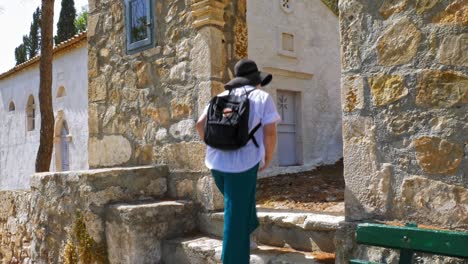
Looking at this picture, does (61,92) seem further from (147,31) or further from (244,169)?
(244,169)

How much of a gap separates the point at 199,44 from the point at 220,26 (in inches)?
8.8

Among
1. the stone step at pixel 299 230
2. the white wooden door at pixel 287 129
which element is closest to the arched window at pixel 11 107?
the white wooden door at pixel 287 129

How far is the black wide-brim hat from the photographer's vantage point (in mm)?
2830

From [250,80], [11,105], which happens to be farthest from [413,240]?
[11,105]

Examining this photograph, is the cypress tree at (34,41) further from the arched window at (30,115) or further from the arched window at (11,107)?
the arched window at (30,115)

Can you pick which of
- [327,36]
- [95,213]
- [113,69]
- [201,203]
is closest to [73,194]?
[95,213]

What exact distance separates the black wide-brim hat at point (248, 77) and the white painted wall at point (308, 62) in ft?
19.8

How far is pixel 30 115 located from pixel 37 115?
2.28 feet

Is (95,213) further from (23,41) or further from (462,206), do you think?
(23,41)

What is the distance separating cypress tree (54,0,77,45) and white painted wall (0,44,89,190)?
390 centimetres

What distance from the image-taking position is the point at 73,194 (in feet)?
12.8

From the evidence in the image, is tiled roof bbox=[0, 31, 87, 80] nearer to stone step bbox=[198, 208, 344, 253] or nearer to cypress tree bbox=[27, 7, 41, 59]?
cypress tree bbox=[27, 7, 41, 59]

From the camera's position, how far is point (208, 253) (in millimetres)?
3268

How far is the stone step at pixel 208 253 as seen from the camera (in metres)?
2.90
